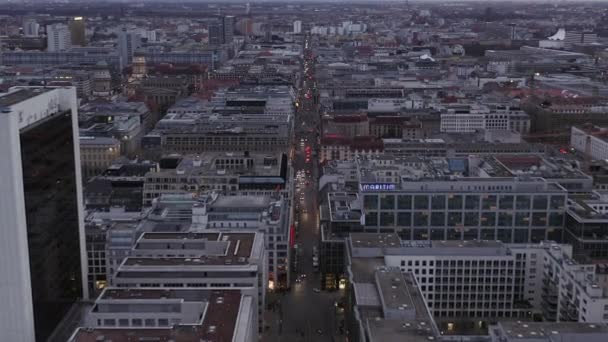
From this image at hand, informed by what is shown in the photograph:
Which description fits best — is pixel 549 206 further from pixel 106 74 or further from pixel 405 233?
pixel 106 74

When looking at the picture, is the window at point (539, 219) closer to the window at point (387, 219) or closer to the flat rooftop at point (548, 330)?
the window at point (387, 219)

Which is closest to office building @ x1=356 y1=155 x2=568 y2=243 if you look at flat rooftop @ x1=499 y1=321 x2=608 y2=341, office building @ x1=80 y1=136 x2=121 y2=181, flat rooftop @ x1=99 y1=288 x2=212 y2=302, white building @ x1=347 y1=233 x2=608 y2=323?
white building @ x1=347 y1=233 x2=608 y2=323

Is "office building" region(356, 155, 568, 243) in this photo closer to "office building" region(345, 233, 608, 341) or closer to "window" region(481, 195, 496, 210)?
"window" region(481, 195, 496, 210)

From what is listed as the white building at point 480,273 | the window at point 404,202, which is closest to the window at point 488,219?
the window at point 404,202

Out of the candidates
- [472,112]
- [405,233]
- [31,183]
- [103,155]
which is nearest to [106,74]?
[103,155]

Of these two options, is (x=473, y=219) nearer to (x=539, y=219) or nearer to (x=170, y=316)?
(x=539, y=219)

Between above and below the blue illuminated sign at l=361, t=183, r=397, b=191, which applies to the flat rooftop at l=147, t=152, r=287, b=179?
below

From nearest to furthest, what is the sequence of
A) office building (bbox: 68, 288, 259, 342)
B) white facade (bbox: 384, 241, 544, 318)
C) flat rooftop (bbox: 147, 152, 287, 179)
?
1. office building (bbox: 68, 288, 259, 342)
2. white facade (bbox: 384, 241, 544, 318)
3. flat rooftop (bbox: 147, 152, 287, 179)
